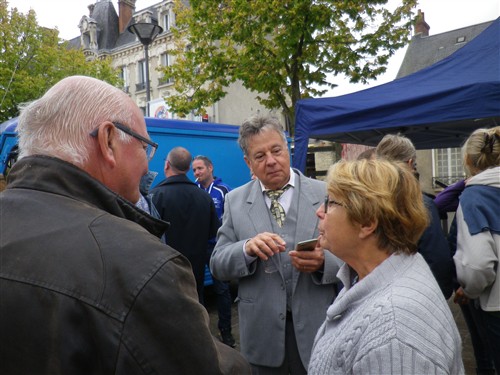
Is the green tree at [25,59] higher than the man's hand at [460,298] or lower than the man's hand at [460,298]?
higher

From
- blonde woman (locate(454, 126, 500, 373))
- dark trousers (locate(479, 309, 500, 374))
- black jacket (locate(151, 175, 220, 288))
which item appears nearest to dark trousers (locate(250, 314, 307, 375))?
blonde woman (locate(454, 126, 500, 373))

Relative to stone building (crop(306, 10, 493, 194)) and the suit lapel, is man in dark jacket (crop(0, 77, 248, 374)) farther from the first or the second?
stone building (crop(306, 10, 493, 194))

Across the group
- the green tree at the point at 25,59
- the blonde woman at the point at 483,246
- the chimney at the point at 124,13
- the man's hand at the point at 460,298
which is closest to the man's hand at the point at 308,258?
the blonde woman at the point at 483,246

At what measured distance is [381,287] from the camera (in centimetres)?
136

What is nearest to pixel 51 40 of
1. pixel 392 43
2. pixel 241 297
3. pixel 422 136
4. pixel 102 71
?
pixel 102 71

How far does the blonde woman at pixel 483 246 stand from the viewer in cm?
246

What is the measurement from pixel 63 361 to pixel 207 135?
19.2 ft

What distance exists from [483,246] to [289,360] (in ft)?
4.42

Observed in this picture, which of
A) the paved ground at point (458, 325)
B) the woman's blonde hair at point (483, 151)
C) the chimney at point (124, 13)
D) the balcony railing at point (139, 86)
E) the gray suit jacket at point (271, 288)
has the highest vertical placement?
the chimney at point (124, 13)

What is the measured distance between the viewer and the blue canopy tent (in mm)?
3785

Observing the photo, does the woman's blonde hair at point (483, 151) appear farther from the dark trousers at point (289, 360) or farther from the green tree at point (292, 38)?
the green tree at point (292, 38)

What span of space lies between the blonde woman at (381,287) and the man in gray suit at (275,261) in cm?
41

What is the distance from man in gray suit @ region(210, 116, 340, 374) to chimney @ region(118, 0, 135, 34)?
36.9 m

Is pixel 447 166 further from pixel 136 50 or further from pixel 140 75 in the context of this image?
pixel 136 50
